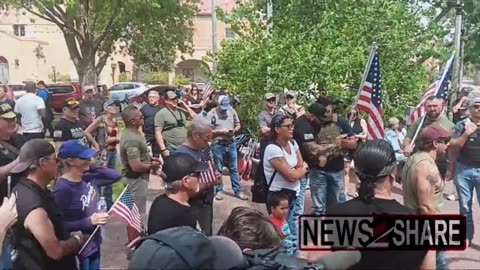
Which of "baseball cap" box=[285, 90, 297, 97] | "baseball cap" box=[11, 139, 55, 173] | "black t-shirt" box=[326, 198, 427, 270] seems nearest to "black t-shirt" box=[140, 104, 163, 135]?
"baseball cap" box=[285, 90, 297, 97]

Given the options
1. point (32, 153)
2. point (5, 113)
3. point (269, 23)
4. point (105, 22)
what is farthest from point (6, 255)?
point (105, 22)

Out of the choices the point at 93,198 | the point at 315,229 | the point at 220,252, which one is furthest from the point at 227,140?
the point at 220,252

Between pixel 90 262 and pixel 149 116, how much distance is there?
5.50 m

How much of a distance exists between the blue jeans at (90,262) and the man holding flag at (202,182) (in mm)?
797

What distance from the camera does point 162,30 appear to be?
30.6 metres

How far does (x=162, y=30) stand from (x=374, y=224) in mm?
28383

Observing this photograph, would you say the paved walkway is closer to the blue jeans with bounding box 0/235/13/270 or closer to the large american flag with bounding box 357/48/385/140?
the large american flag with bounding box 357/48/385/140

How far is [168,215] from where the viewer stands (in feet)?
12.8

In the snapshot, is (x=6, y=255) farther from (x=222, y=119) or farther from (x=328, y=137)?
(x=222, y=119)

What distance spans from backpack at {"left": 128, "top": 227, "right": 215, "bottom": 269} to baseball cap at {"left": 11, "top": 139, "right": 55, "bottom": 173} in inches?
67.2

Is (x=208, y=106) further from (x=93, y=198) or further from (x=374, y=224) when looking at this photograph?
(x=374, y=224)

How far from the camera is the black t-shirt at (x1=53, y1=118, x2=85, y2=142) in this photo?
793 cm

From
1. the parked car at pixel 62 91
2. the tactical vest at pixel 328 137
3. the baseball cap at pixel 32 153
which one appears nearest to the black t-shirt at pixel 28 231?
the baseball cap at pixel 32 153

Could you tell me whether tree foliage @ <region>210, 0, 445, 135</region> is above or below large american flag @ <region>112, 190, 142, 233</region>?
above
